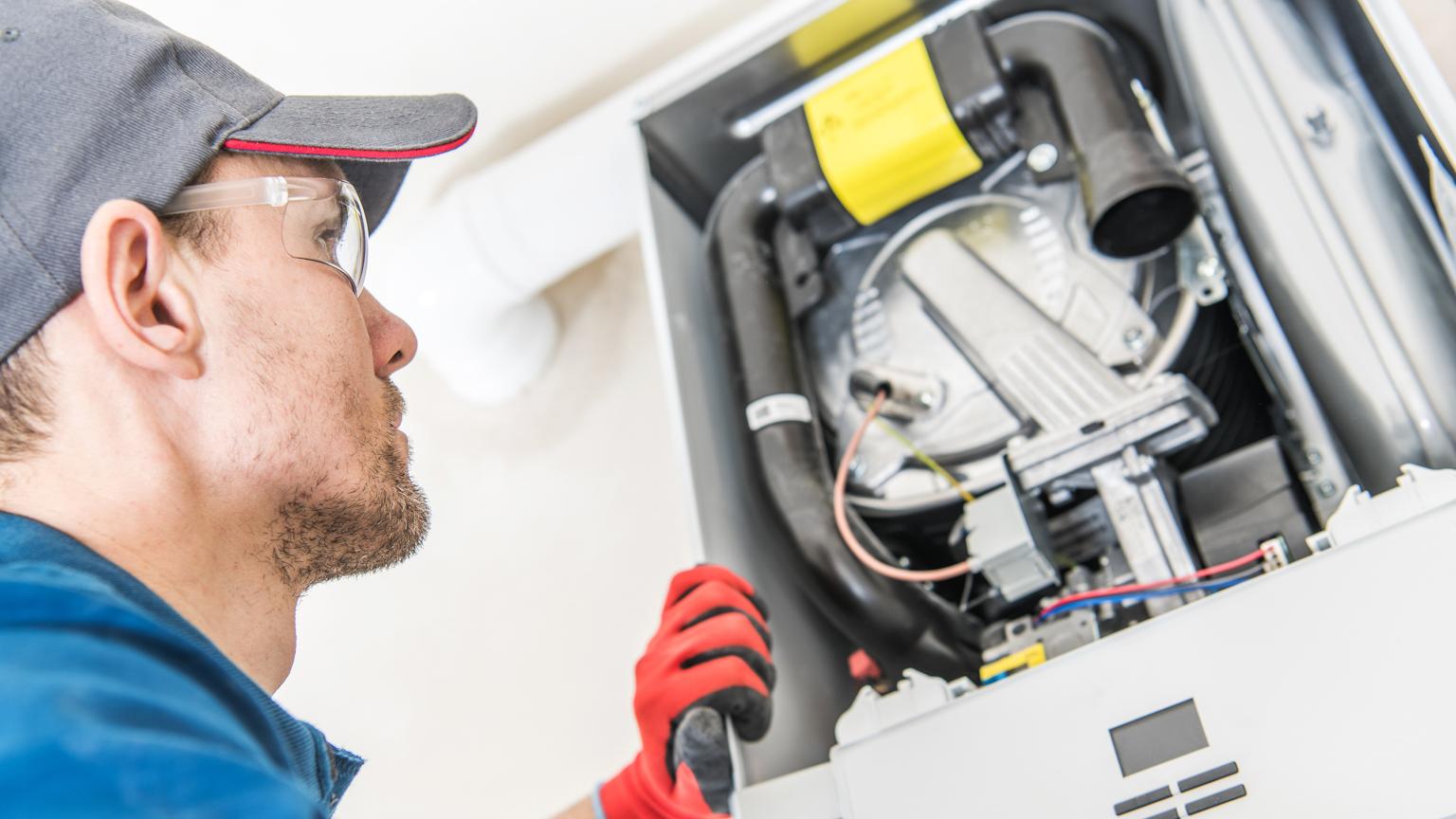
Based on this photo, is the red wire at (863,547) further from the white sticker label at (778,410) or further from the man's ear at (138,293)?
the man's ear at (138,293)

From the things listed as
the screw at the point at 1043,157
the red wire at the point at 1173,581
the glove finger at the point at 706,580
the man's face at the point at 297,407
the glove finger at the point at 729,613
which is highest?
the screw at the point at 1043,157

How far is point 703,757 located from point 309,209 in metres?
0.58

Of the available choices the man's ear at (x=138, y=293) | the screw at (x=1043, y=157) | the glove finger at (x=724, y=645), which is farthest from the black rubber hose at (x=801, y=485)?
the man's ear at (x=138, y=293)

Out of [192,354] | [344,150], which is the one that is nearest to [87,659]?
[192,354]

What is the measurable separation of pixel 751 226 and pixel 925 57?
0.91 ft

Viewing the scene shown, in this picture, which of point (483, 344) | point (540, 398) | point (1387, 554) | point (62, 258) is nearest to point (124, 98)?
point (62, 258)

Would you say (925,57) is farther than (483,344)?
No

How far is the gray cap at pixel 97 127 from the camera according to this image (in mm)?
718

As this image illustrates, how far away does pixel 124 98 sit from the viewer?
2.49ft

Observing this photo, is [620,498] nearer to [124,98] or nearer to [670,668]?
[670,668]

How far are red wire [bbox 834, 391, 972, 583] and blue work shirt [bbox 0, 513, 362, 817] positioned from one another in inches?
23.4

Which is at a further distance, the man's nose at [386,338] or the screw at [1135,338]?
the screw at [1135,338]

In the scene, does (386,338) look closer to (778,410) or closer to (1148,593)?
(778,410)

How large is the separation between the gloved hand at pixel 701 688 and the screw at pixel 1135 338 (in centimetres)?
46
